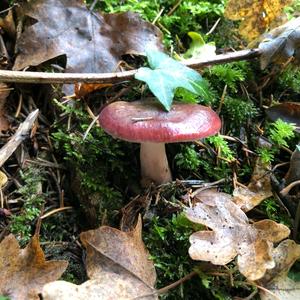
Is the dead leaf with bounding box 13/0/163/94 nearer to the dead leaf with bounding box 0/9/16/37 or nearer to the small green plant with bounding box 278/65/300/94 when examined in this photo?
the dead leaf with bounding box 0/9/16/37

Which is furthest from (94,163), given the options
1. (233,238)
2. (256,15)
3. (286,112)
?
(256,15)

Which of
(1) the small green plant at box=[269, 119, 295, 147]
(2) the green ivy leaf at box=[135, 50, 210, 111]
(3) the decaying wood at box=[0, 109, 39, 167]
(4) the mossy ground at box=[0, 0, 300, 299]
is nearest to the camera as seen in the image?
(4) the mossy ground at box=[0, 0, 300, 299]

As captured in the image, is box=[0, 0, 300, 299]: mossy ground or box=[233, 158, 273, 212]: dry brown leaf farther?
box=[233, 158, 273, 212]: dry brown leaf

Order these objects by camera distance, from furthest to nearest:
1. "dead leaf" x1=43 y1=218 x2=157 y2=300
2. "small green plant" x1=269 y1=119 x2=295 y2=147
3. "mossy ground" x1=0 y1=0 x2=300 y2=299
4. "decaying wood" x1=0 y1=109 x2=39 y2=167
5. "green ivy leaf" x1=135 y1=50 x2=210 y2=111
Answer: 1. "small green plant" x1=269 y1=119 x2=295 y2=147
2. "decaying wood" x1=0 y1=109 x2=39 y2=167
3. "green ivy leaf" x1=135 y1=50 x2=210 y2=111
4. "mossy ground" x1=0 y1=0 x2=300 y2=299
5. "dead leaf" x1=43 y1=218 x2=157 y2=300

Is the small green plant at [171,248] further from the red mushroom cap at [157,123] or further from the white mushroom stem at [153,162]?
the red mushroom cap at [157,123]

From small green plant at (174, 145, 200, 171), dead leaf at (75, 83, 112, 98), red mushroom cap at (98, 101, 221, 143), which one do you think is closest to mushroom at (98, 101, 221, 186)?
red mushroom cap at (98, 101, 221, 143)

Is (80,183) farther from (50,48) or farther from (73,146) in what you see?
(50,48)
